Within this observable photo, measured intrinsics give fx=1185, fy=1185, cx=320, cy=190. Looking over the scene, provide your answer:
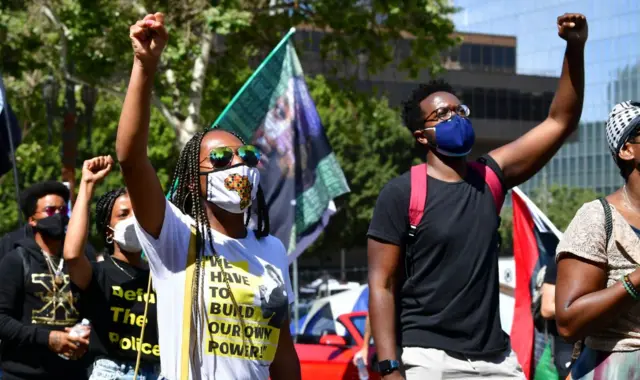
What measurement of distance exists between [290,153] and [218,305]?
18.5ft

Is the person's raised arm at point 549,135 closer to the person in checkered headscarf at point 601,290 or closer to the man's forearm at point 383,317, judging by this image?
the man's forearm at point 383,317

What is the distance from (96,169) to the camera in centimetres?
A: 514

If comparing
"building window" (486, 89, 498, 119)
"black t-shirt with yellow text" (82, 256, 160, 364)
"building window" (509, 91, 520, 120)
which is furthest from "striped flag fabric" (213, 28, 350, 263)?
"building window" (509, 91, 520, 120)

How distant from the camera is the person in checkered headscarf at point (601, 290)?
12.4 ft

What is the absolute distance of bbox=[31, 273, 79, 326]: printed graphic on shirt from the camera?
5.95m

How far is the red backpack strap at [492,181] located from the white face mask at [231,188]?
1099mm

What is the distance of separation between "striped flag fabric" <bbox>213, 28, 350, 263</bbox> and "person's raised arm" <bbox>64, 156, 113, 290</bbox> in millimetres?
3820

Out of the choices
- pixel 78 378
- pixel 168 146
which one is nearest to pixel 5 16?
pixel 78 378

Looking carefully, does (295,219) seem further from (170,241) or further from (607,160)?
(607,160)

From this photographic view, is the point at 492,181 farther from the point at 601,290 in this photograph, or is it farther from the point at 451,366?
the point at 601,290

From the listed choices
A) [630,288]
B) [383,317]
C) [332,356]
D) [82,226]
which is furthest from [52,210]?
[332,356]

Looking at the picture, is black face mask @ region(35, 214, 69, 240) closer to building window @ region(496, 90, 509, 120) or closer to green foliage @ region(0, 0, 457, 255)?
green foliage @ region(0, 0, 457, 255)

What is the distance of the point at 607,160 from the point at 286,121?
79.2 metres

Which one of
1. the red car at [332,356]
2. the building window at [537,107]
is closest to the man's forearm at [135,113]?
the red car at [332,356]
